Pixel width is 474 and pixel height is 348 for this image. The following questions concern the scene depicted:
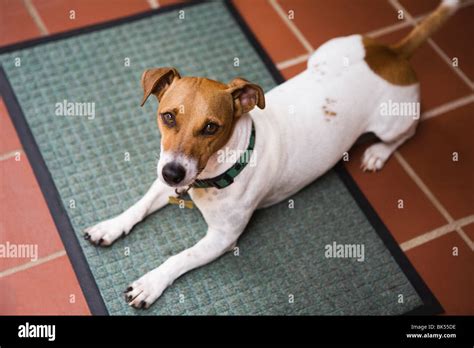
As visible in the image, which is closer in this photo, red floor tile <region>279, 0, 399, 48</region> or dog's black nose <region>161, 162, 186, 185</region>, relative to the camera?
dog's black nose <region>161, 162, 186, 185</region>

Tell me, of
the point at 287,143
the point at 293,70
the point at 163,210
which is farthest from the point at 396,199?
the point at 163,210

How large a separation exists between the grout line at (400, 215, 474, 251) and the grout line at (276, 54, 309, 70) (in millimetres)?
1093

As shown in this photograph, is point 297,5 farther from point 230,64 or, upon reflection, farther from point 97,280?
point 97,280

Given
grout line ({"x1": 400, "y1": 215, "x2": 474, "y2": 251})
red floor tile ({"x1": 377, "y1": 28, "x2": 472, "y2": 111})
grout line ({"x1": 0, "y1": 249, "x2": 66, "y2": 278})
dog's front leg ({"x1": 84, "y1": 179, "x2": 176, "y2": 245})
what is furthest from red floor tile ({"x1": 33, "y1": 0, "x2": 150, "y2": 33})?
grout line ({"x1": 400, "y1": 215, "x2": 474, "y2": 251})

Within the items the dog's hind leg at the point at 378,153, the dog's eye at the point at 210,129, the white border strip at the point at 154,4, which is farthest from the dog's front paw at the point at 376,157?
the white border strip at the point at 154,4

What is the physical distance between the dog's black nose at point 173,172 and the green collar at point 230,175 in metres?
0.21

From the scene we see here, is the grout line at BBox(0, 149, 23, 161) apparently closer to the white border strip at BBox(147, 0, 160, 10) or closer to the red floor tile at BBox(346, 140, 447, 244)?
the white border strip at BBox(147, 0, 160, 10)

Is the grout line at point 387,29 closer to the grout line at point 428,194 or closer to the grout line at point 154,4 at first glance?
the grout line at point 428,194

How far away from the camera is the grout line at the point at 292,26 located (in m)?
3.42

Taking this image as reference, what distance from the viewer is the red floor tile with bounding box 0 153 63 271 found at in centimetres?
265

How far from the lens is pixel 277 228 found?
9.19 feet

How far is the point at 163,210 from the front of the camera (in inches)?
109
